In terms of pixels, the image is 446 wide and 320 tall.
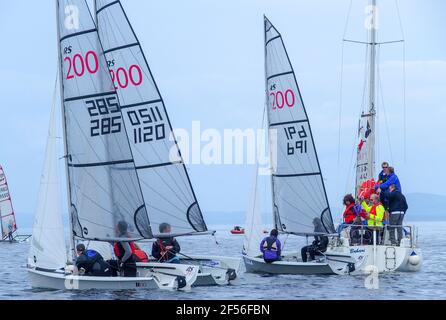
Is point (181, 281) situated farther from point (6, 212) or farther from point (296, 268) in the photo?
point (6, 212)

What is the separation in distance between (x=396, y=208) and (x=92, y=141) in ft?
23.0

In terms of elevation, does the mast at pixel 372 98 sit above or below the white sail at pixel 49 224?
above

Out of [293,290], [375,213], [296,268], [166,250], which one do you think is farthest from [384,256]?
[166,250]

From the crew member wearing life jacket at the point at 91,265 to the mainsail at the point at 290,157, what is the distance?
8129mm

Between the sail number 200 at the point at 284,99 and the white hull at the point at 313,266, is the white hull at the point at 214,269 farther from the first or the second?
the sail number 200 at the point at 284,99

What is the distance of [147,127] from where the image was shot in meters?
20.2

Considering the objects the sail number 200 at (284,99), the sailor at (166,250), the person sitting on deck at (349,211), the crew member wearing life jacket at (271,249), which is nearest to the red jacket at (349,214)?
the person sitting on deck at (349,211)

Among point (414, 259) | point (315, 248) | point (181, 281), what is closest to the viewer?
point (181, 281)

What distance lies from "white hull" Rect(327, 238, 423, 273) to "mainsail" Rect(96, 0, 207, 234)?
346 cm

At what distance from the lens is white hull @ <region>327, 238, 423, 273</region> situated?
63.4 feet

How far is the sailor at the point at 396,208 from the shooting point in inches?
757

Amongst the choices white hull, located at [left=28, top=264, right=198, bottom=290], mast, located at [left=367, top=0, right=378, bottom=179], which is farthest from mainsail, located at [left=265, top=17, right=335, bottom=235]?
white hull, located at [left=28, top=264, right=198, bottom=290]
